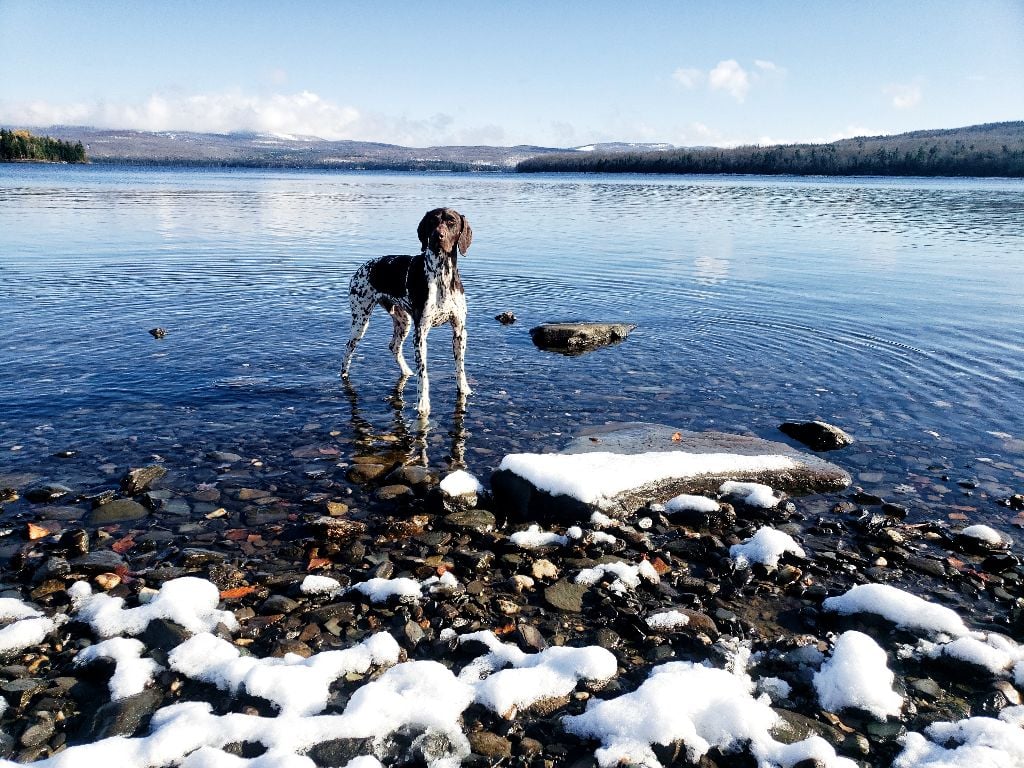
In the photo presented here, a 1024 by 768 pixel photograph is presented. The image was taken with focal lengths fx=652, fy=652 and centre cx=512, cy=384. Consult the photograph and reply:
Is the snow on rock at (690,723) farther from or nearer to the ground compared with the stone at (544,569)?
farther from the ground

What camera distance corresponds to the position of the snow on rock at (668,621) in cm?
539

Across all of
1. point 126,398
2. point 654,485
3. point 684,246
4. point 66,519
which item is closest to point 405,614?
point 654,485

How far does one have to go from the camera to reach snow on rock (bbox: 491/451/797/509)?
7.23 metres

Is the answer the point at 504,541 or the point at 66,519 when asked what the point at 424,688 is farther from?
the point at 66,519

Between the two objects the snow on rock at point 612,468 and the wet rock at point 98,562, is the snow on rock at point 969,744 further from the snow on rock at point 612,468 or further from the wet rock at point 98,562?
the wet rock at point 98,562

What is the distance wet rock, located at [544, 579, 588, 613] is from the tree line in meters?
202

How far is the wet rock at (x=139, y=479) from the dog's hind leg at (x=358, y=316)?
453 centimetres

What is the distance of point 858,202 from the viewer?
62.8 metres

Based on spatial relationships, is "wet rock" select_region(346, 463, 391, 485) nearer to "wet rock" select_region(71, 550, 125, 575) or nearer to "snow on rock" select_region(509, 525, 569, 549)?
"snow on rock" select_region(509, 525, 569, 549)

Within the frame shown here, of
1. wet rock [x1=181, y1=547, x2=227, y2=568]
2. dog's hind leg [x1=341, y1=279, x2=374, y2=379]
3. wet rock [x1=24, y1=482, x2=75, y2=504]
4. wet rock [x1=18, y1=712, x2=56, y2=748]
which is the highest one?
dog's hind leg [x1=341, y1=279, x2=374, y2=379]

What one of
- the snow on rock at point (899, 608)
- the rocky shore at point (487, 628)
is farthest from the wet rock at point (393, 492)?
the snow on rock at point (899, 608)

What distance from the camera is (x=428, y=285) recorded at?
10359mm

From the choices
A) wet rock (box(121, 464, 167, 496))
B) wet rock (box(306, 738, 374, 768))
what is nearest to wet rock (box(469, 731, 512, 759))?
wet rock (box(306, 738, 374, 768))

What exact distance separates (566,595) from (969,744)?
9.81 feet
